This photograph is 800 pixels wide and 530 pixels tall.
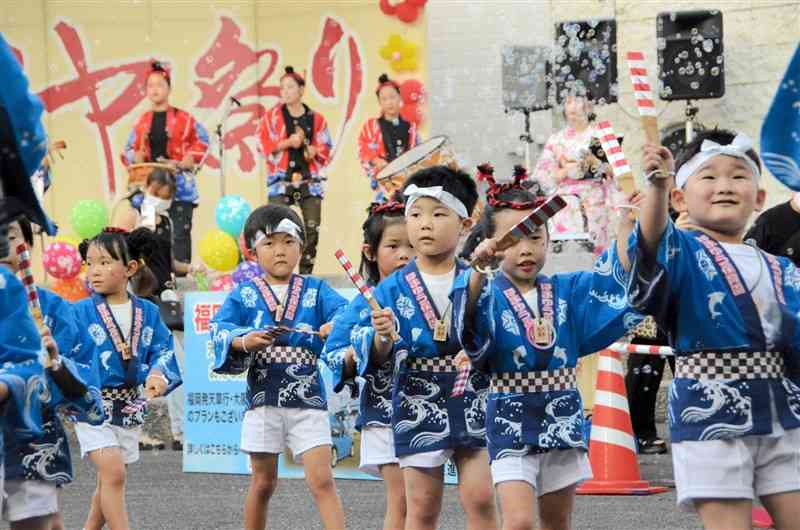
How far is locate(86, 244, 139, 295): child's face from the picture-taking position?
7770 millimetres

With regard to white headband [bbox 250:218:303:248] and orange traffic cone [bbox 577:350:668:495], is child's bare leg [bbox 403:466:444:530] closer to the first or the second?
white headband [bbox 250:218:303:248]

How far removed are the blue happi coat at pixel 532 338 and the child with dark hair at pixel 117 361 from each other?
7.46 ft

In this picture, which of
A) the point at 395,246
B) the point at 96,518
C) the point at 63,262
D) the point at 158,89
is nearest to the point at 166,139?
the point at 158,89

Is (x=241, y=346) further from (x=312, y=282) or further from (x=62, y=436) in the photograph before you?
(x=62, y=436)

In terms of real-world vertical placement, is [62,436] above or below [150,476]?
above

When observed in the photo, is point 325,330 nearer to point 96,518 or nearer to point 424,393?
point 424,393

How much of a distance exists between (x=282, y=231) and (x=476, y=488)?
1.89m

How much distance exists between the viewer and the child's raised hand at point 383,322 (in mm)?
5961

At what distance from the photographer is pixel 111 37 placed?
17.1 metres

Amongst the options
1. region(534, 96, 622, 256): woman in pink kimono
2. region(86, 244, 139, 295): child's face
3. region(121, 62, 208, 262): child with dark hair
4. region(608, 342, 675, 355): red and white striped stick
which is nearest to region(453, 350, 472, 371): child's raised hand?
region(86, 244, 139, 295): child's face

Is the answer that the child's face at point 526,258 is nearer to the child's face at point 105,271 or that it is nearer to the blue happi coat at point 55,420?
the blue happi coat at point 55,420

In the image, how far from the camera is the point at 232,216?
13648 millimetres

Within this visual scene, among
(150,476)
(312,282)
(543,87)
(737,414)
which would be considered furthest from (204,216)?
(737,414)

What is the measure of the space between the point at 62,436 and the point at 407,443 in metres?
1.30
